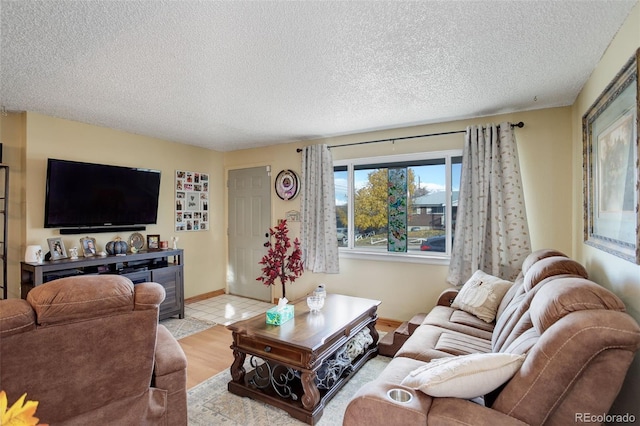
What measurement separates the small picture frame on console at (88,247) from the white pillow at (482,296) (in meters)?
3.88

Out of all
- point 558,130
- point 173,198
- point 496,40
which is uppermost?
point 496,40

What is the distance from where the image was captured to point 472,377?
1.18 meters

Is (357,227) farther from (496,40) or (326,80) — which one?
(496,40)

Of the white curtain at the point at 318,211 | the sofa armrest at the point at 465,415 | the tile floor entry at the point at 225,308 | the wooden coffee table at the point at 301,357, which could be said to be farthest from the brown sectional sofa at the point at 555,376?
the tile floor entry at the point at 225,308

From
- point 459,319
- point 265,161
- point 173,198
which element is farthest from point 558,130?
point 173,198

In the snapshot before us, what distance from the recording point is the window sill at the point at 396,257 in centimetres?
350

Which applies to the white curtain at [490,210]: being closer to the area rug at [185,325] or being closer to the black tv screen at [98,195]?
the area rug at [185,325]

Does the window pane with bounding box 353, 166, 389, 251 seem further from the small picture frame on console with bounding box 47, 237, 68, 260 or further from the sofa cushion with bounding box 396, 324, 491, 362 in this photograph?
the small picture frame on console with bounding box 47, 237, 68, 260

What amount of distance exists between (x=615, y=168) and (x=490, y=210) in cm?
141

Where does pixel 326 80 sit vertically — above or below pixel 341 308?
above

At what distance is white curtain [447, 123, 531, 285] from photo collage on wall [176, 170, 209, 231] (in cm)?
366

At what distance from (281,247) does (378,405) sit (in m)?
1.52

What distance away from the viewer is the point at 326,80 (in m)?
2.41

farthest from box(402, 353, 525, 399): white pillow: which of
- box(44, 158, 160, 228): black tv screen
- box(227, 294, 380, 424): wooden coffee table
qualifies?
box(44, 158, 160, 228): black tv screen
